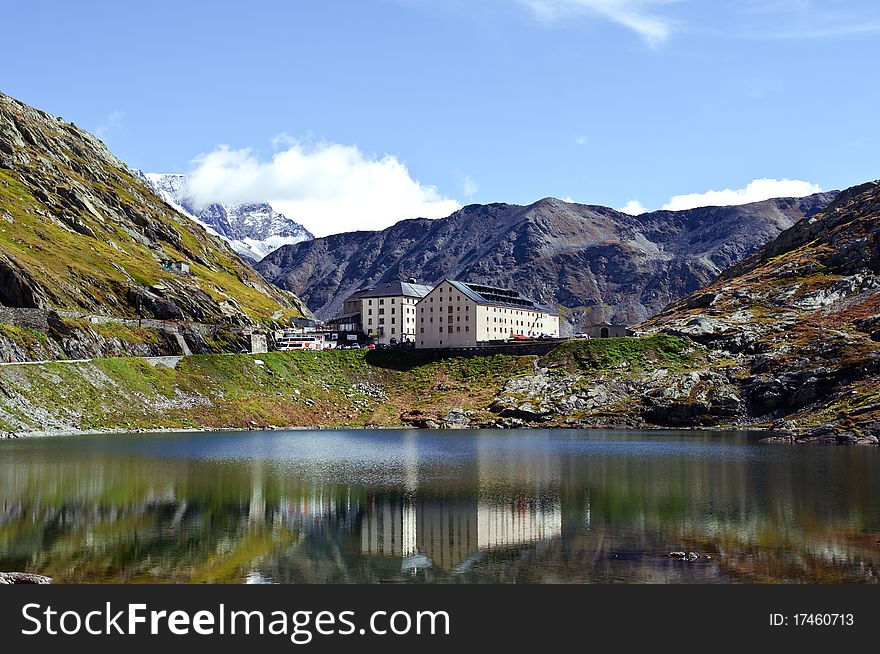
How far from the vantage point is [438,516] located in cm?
5666

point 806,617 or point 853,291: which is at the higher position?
point 853,291

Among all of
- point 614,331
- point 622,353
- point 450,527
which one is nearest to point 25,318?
point 622,353

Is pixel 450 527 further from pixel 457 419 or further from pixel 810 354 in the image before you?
pixel 810 354

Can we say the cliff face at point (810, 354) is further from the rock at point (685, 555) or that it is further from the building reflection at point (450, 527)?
the rock at point (685, 555)

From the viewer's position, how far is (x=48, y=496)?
61531mm

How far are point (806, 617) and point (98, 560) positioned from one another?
33.0 metres

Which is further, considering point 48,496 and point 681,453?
point 681,453

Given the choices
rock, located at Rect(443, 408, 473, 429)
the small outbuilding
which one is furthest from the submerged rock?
the small outbuilding

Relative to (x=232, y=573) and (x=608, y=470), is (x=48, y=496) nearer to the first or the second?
(x=232, y=573)

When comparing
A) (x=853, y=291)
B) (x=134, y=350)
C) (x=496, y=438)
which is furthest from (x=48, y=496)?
(x=853, y=291)

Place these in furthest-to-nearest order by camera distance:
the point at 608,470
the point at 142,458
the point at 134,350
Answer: the point at 134,350 < the point at 142,458 < the point at 608,470

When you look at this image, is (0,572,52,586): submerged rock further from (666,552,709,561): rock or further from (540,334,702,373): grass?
(540,334,702,373): grass

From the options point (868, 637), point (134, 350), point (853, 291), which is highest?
point (853, 291)

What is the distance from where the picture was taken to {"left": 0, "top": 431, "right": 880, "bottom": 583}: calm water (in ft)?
136
